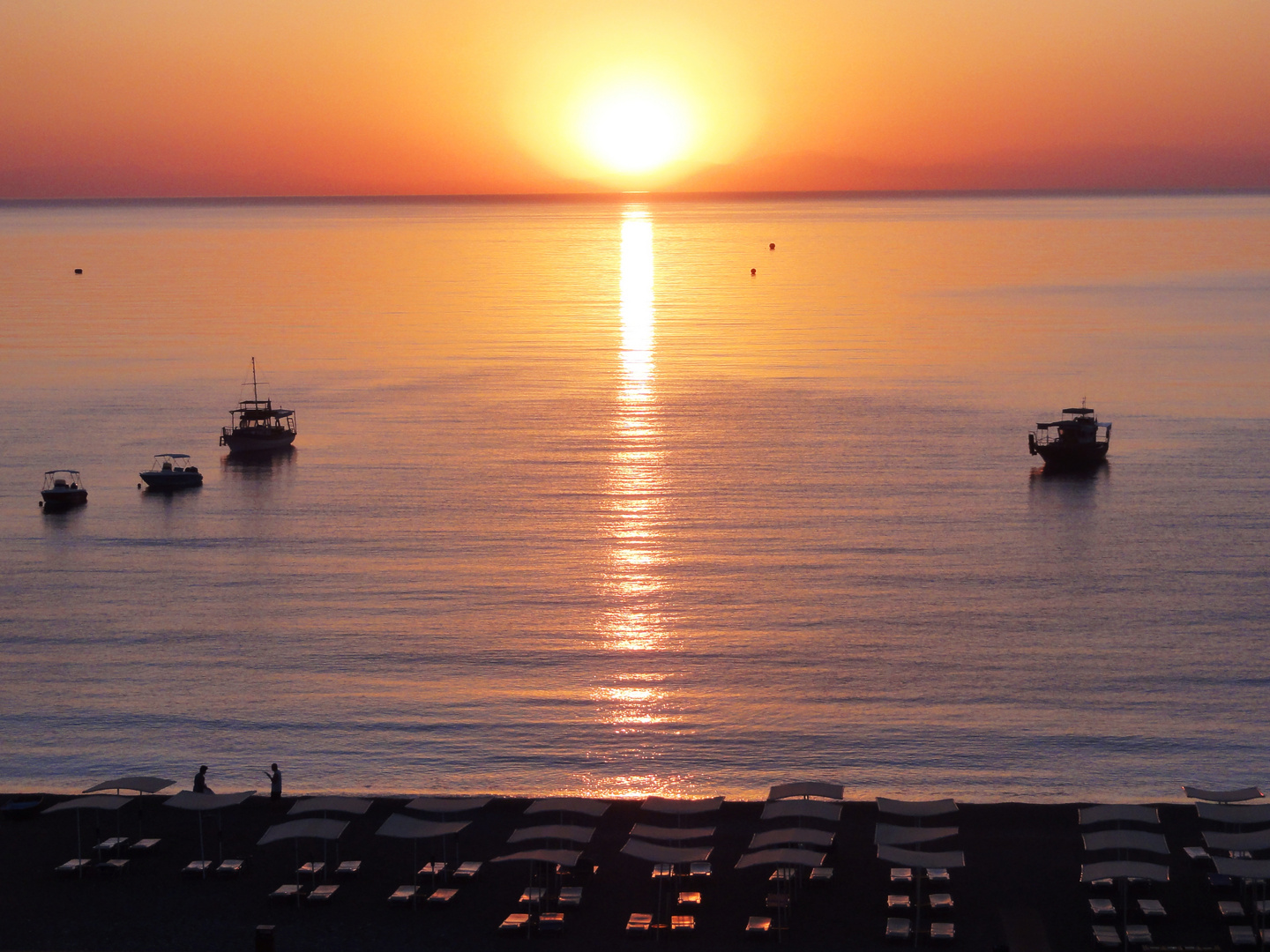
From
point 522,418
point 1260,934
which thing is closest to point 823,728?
point 1260,934

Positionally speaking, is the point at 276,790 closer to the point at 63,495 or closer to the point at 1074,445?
the point at 63,495

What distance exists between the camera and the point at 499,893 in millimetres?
27938

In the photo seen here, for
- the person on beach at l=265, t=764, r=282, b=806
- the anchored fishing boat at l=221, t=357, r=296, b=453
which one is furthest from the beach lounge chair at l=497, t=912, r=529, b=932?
the anchored fishing boat at l=221, t=357, r=296, b=453

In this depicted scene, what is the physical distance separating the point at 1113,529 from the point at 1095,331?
7804 cm

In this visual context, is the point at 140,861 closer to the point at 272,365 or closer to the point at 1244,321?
the point at 272,365

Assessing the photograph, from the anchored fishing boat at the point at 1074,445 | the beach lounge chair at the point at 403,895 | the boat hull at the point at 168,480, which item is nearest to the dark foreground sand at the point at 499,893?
the beach lounge chair at the point at 403,895

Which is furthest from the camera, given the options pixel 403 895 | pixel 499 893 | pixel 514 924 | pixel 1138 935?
pixel 499 893

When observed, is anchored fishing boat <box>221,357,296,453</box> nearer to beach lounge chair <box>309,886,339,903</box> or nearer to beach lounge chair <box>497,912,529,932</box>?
beach lounge chair <box>309,886,339,903</box>

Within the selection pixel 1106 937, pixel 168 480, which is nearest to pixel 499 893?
pixel 1106 937

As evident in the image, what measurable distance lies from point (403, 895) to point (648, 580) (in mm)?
31027

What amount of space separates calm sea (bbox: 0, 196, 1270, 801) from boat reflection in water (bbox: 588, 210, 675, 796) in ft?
0.70

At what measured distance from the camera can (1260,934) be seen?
25031mm

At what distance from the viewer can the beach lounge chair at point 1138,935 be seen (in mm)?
25094

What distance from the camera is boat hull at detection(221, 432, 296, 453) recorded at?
85375mm
